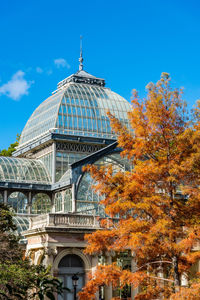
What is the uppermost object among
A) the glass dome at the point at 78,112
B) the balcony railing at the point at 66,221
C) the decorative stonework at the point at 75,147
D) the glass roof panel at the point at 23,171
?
the glass dome at the point at 78,112

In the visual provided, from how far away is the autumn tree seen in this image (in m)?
20.5

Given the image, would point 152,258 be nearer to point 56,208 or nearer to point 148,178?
point 148,178

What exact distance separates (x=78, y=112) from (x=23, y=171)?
9.27m

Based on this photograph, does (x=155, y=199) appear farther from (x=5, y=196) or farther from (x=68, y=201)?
(x=5, y=196)

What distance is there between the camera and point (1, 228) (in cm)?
2645

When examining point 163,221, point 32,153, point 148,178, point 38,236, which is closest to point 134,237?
point 163,221

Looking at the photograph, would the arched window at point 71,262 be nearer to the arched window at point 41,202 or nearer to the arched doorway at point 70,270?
the arched doorway at point 70,270

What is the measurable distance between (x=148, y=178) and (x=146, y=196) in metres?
0.80

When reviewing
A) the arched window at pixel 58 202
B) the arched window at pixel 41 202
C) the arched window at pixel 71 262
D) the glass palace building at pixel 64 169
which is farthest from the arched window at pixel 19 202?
the arched window at pixel 71 262

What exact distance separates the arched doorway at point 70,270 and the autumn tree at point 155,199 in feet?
29.2

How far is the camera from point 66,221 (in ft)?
101

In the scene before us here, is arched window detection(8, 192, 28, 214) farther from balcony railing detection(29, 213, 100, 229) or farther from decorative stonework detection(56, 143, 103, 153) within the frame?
balcony railing detection(29, 213, 100, 229)

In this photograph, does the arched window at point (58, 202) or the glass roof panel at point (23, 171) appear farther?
the glass roof panel at point (23, 171)

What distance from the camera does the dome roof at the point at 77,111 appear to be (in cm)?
5412
